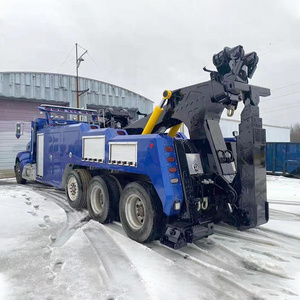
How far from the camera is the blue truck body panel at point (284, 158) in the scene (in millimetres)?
13616

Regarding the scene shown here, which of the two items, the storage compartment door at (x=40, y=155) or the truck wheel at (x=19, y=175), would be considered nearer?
the storage compartment door at (x=40, y=155)

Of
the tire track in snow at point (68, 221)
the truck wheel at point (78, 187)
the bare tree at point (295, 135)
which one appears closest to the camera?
the tire track in snow at point (68, 221)

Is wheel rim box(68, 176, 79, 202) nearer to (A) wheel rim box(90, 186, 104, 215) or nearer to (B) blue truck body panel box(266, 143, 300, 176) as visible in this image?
(A) wheel rim box(90, 186, 104, 215)

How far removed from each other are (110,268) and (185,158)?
6.22ft

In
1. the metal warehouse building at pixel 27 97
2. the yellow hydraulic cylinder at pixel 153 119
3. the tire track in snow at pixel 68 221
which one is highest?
the metal warehouse building at pixel 27 97

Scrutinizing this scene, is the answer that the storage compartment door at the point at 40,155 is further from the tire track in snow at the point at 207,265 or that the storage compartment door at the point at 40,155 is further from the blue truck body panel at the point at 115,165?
the tire track in snow at the point at 207,265

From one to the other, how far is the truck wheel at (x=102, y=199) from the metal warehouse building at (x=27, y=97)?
40.1ft

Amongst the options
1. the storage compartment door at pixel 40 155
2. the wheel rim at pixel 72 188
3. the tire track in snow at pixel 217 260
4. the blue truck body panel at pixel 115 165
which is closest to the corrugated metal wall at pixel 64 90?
the storage compartment door at pixel 40 155

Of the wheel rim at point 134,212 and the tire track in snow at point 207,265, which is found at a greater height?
the wheel rim at point 134,212

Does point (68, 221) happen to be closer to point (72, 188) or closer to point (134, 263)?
point (72, 188)

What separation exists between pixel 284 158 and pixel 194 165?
36.5 feet

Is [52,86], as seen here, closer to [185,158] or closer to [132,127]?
[132,127]

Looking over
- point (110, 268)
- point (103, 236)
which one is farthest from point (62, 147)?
point (110, 268)

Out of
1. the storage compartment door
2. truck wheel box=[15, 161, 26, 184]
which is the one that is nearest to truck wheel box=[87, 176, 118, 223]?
the storage compartment door
